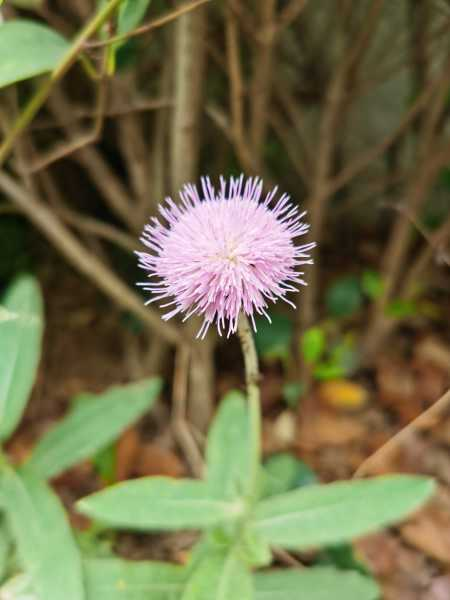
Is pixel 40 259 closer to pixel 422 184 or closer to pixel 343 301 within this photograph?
pixel 343 301

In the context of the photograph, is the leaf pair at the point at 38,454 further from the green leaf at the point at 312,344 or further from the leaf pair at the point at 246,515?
the green leaf at the point at 312,344

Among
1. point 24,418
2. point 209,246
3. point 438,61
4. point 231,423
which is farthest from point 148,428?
point 438,61

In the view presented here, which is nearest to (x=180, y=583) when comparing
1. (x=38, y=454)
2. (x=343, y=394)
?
(x=38, y=454)

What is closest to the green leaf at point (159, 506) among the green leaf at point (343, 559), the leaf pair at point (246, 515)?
the leaf pair at point (246, 515)

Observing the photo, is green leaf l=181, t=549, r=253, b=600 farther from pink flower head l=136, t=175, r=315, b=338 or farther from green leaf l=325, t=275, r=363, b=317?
green leaf l=325, t=275, r=363, b=317

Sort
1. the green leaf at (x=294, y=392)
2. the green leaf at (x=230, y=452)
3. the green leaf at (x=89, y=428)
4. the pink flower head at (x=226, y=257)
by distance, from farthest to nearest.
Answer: the green leaf at (x=294, y=392)
the green leaf at (x=89, y=428)
the green leaf at (x=230, y=452)
the pink flower head at (x=226, y=257)

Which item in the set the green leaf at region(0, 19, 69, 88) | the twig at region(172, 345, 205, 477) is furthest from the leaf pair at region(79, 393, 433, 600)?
the green leaf at region(0, 19, 69, 88)
